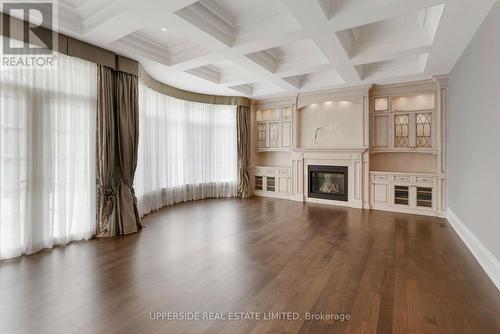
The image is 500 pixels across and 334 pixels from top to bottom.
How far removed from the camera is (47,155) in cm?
333

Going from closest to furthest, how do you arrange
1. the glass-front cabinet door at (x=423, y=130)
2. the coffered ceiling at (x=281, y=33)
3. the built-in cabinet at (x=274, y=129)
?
the coffered ceiling at (x=281, y=33), the glass-front cabinet door at (x=423, y=130), the built-in cabinet at (x=274, y=129)

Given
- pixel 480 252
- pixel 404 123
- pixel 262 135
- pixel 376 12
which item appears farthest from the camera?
pixel 262 135

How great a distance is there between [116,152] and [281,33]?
3.22 meters

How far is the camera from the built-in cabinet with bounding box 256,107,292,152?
746 centimetres

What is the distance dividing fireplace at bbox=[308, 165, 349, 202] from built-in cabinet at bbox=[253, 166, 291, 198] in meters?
0.74

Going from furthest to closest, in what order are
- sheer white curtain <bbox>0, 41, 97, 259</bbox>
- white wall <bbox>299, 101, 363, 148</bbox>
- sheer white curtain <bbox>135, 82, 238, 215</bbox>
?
white wall <bbox>299, 101, 363, 148</bbox>
sheer white curtain <bbox>135, 82, 238, 215</bbox>
sheer white curtain <bbox>0, 41, 97, 259</bbox>

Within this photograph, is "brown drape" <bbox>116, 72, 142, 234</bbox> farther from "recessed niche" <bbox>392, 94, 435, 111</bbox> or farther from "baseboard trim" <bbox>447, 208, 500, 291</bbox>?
"recessed niche" <bbox>392, 94, 435, 111</bbox>

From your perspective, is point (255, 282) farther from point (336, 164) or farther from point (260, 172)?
point (260, 172)

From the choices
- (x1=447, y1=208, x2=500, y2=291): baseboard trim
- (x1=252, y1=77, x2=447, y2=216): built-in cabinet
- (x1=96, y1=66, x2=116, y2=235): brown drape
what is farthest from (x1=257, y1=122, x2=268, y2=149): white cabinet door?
(x1=447, y1=208, x2=500, y2=291): baseboard trim

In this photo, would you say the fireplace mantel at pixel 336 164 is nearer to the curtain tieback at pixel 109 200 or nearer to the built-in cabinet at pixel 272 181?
the built-in cabinet at pixel 272 181

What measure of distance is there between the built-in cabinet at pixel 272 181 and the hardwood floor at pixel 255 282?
320 centimetres

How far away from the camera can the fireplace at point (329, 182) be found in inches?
253

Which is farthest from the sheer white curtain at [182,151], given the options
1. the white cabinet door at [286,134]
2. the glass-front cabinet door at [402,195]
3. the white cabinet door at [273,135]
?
the glass-front cabinet door at [402,195]

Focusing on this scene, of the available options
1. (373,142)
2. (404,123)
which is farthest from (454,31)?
(373,142)
